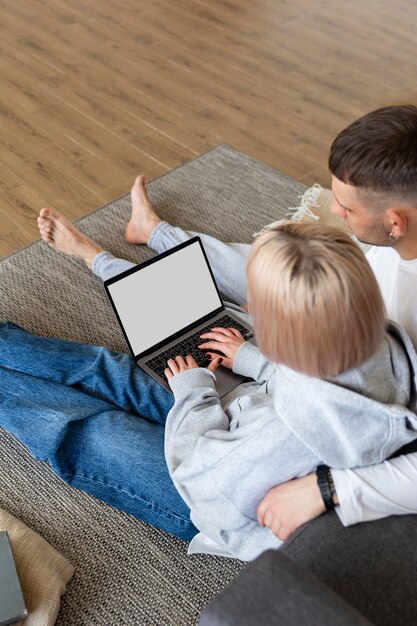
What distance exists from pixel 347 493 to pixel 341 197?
22.2 inches

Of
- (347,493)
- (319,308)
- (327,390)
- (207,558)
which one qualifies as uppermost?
(319,308)

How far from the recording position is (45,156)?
2627mm

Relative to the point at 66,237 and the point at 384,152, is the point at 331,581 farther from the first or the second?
the point at 66,237

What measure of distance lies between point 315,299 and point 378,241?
0.49 meters

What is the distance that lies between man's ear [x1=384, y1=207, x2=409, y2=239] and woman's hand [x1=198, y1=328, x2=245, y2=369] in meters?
0.44

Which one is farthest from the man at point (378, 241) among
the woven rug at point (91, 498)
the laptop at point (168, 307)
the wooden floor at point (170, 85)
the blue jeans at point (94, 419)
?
the wooden floor at point (170, 85)

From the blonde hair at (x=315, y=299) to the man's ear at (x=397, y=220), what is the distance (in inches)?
14.1

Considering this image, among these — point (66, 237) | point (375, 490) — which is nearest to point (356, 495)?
point (375, 490)

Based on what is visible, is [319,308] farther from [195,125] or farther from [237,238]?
[195,125]

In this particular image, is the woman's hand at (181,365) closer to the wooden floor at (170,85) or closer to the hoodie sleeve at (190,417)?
the hoodie sleeve at (190,417)

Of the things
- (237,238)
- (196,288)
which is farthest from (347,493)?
(237,238)

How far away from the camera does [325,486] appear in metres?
1.11

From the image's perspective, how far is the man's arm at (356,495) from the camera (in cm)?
109

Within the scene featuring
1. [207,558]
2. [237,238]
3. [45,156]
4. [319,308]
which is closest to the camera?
[319,308]
